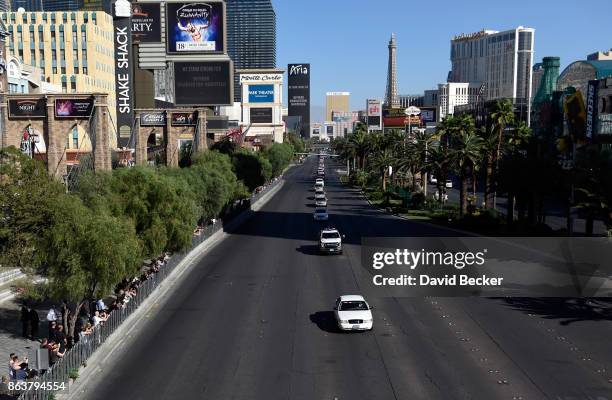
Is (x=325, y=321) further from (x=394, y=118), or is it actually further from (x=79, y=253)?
(x=394, y=118)

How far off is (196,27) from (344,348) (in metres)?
54.9

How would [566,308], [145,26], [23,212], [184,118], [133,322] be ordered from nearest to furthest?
[23,212] < [133,322] < [566,308] < [184,118] < [145,26]

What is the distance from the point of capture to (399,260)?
125 ft

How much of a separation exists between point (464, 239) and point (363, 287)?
18.9 metres

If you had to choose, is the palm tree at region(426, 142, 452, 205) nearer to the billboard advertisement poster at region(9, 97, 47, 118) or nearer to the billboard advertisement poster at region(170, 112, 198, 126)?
the billboard advertisement poster at region(170, 112, 198, 126)

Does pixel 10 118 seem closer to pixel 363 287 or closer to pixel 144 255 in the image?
pixel 144 255

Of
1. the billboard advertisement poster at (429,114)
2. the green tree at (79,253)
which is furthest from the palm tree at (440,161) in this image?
the billboard advertisement poster at (429,114)

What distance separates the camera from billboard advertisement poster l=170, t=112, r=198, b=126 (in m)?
66.4

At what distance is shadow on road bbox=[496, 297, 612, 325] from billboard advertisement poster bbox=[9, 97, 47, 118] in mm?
35956

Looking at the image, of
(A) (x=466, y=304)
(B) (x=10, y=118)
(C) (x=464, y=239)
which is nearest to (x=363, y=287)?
(A) (x=466, y=304)

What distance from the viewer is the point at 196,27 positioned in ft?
232

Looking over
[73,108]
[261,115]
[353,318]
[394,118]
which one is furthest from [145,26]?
[261,115]

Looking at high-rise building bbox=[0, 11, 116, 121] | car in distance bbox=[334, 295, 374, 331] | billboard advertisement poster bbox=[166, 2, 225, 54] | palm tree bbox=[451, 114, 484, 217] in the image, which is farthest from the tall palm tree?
high-rise building bbox=[0, 11, 116, 121]

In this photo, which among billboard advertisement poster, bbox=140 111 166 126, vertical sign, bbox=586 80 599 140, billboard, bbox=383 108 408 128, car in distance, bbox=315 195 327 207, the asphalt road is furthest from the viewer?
billboard, bbox=383 108 408 128
